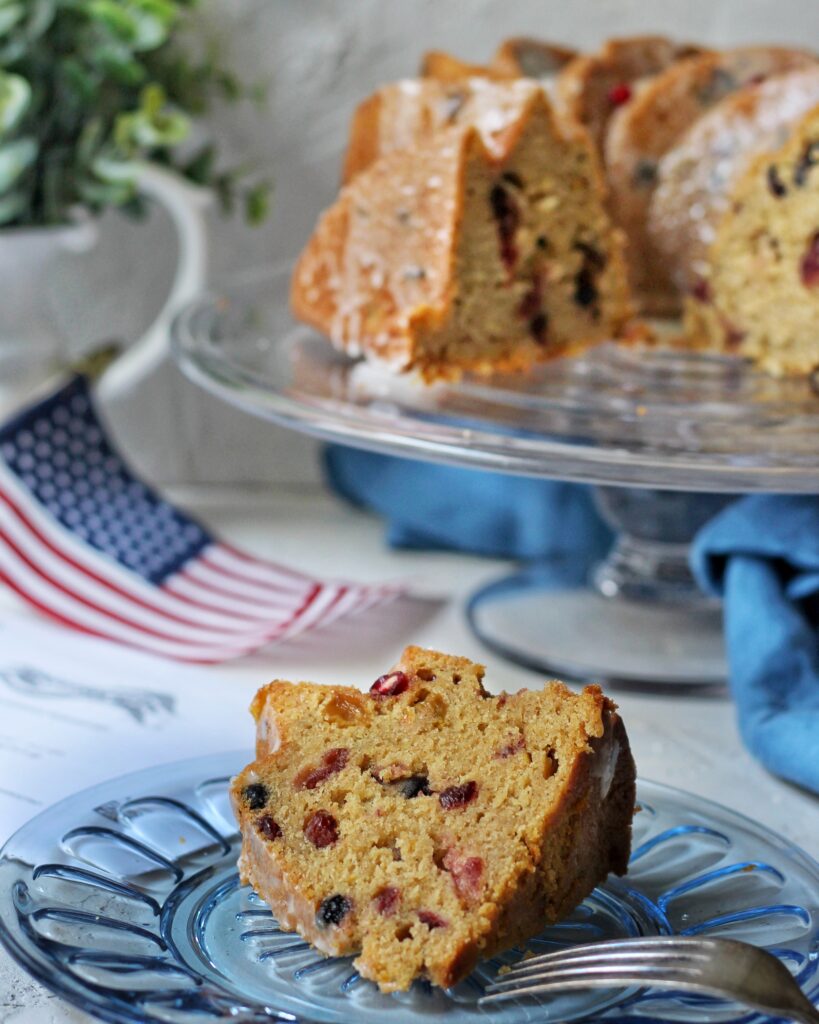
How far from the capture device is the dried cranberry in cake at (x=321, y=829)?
971 mm

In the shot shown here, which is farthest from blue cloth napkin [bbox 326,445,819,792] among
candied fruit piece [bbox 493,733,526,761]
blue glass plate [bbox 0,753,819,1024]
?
candied fruit piece [bbox 493,733,526,761]

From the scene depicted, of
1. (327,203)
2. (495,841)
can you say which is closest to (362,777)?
(495,841)

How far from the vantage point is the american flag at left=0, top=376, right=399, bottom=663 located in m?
1.73

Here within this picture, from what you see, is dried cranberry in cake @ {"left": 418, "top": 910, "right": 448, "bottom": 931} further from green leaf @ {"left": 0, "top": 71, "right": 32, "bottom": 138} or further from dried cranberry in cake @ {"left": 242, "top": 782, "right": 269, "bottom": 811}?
green leaf @ {"left": 0, "top": 71, "right": 32, "bottom": 138}

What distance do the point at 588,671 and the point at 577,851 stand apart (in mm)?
659

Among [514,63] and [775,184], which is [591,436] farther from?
[514,63]

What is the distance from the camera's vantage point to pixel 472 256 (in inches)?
65.4

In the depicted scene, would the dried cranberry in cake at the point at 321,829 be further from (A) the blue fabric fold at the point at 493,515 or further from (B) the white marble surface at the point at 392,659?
(A) the blue fabric fold at the point at 493,515

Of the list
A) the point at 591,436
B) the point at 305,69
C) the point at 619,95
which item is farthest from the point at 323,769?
the point at 305,69

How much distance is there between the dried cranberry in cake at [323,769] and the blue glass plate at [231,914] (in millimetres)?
88

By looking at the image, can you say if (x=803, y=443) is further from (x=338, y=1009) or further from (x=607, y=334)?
(x=338, y=1009)

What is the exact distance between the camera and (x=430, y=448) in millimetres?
1331

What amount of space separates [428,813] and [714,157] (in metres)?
1.12

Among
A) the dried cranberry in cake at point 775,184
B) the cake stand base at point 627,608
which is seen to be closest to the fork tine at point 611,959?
the cake stand base at point 627,608
